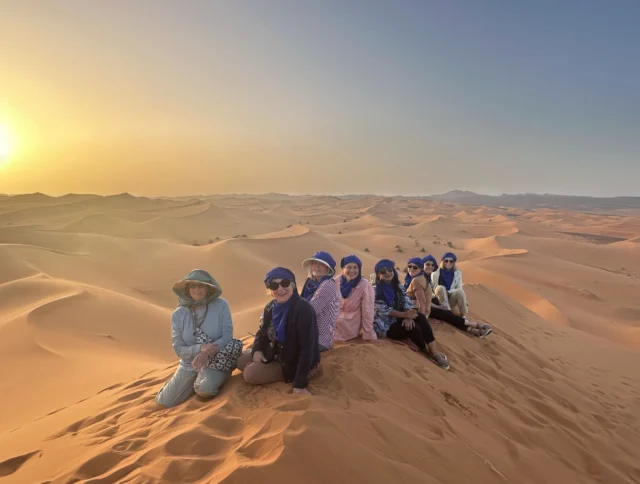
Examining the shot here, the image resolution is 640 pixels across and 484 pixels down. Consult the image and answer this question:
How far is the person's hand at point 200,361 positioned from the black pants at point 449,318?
4239 millimetres

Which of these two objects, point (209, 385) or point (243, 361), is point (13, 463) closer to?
point (209, 385)

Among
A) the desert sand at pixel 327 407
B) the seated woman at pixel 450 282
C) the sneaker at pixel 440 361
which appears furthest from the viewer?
the seated woman at pixel 450 282

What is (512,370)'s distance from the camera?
578cm

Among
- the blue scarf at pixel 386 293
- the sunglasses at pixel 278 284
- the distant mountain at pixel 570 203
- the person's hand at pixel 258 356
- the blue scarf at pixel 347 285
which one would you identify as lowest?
the distant mountain at pixel 570 203

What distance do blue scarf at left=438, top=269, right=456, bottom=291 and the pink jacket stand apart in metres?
2.69

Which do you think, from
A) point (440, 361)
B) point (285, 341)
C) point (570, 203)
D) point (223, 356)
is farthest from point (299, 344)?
point (570, 203)

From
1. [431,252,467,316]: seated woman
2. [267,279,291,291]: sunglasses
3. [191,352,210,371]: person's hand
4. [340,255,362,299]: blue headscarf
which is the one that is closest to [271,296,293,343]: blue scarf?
[267,279,291,291]: sunglasses

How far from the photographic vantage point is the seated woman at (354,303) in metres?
4.81

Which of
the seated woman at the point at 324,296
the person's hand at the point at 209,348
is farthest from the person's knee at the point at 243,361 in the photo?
the seated woman at the point at 324,296

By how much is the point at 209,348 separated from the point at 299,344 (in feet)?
3.19

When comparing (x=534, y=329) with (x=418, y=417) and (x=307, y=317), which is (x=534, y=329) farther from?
(x=307, y=317)

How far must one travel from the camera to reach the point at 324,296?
14.1ft

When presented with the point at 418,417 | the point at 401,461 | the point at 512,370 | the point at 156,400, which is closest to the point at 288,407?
the point at 401,461

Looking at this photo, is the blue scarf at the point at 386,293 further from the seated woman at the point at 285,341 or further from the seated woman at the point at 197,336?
the seated woman at the point at 197,336
